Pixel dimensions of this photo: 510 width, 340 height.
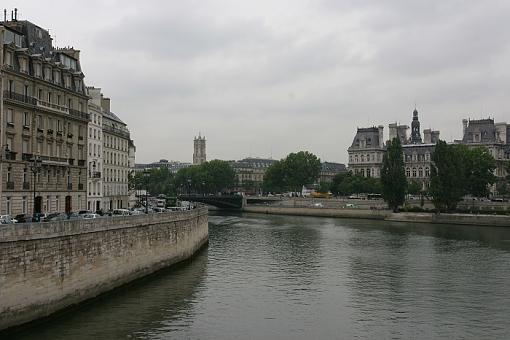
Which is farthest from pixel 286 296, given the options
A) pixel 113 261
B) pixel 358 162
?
pixel 358 162

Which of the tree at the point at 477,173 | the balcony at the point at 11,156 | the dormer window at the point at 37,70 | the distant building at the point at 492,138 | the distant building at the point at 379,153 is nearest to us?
the balcony at the point at 11,156

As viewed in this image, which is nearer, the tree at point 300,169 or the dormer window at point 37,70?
the dormer window at point 37,70

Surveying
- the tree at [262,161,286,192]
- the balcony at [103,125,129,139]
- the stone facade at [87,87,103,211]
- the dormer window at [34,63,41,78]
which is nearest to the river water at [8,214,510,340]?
the stone facade at [87,87,103,211]

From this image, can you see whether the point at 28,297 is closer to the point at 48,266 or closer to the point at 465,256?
the point at 48,266

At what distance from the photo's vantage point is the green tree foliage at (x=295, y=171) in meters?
174

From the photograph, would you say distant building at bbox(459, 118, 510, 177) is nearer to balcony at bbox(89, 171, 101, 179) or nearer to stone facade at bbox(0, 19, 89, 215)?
balcony at bbox(89, 171, 101, 179)

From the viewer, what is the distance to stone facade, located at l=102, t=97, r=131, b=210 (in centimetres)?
7719

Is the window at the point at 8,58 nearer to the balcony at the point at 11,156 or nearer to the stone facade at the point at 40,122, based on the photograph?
the stone facade at the point at 40,122

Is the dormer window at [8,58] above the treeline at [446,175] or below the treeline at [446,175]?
above

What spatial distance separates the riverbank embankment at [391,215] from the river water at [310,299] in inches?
1492

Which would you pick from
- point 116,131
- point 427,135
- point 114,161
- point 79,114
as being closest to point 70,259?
point 79,114

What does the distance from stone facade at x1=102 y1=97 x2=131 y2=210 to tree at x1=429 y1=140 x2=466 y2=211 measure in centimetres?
5127

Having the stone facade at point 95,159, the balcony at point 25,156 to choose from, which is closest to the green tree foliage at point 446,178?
the stone facade at point 95,159

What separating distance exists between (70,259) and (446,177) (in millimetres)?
82338
